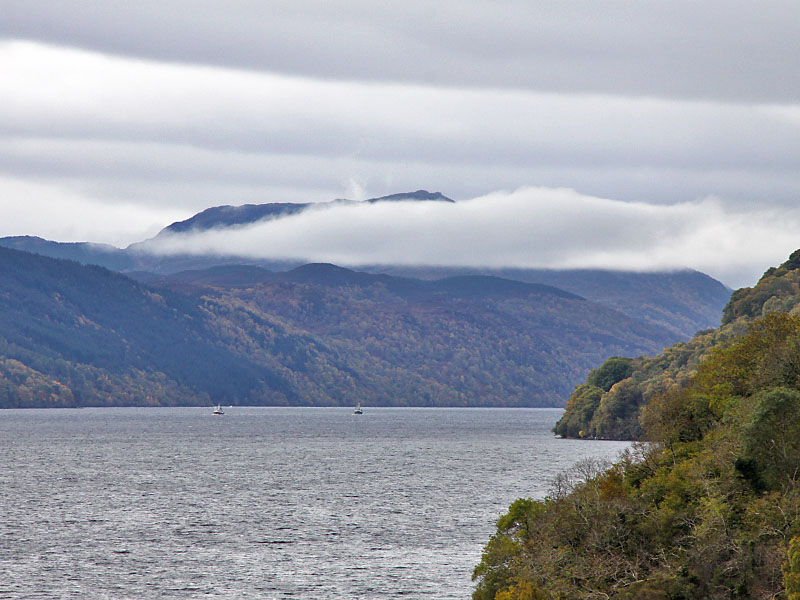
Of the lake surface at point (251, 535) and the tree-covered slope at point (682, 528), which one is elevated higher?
the tree-covered slope at point (682, 528)

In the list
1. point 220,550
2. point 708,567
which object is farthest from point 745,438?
point 220,550

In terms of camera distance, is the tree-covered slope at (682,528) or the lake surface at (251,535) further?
the lake surface at (251,535)

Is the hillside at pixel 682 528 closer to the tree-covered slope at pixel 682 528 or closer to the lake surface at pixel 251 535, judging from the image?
the tree-covered slope at pixel 682 528

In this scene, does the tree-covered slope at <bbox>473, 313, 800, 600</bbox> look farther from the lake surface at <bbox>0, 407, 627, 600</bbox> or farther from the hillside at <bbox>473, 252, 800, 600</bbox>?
the lake surface at <bbox>0, 407, 627, 600</bbox>

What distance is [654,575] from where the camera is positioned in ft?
246

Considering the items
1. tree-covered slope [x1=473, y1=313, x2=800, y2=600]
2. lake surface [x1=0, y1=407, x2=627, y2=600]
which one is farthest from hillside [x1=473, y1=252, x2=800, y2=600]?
lake surface [x1=0, y1=407, x2=627, y2=600]

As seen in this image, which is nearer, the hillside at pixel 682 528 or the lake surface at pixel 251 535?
the hillside at pixel 682 528

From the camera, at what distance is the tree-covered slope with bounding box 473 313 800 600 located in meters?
73.4

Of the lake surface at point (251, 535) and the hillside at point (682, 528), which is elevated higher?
the hillside at point (682, 528)

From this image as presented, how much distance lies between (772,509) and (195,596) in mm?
47152

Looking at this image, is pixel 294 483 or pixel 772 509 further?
pixel 294 483

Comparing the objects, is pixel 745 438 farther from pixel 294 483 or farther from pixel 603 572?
pixel 294 483

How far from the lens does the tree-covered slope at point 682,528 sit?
241ft

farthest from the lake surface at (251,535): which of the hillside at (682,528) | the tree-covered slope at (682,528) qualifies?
the tree-covered slope at (682,528)
